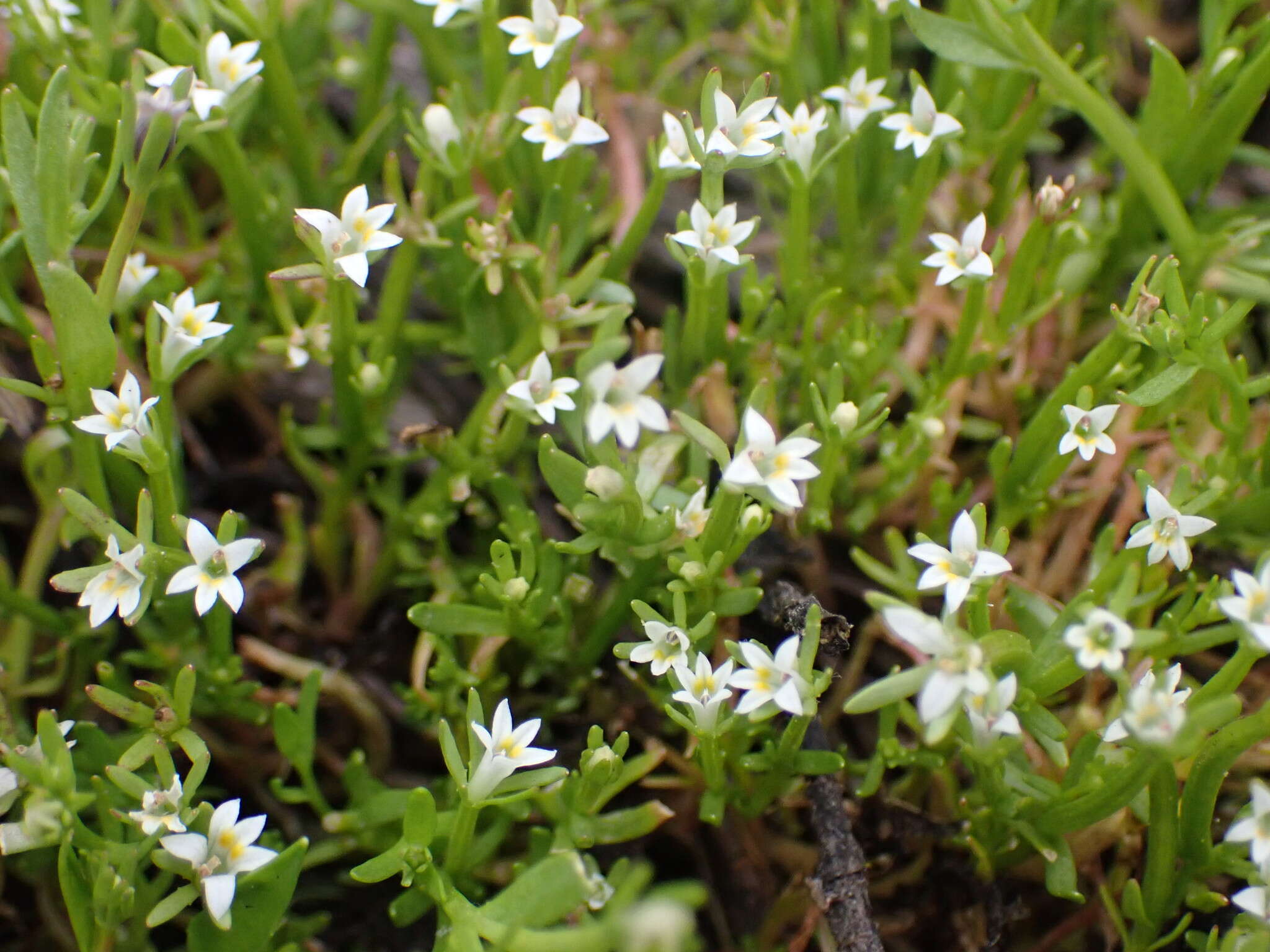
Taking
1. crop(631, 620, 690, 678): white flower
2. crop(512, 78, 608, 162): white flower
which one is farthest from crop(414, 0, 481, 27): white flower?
crop(631, 620, 690, 678): white flower

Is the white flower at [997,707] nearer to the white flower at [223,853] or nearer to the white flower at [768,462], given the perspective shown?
the white flower at [768,462]

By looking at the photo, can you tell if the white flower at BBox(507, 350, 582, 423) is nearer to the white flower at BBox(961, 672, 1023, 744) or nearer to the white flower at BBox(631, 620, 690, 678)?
the white flower at BBox(631, 620, 690, 678)

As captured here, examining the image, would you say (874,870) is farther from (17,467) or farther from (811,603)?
(17,467)

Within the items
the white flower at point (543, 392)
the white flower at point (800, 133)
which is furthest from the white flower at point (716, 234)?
the white flower at point (543, 392)

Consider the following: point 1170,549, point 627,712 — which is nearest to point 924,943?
point 627,712

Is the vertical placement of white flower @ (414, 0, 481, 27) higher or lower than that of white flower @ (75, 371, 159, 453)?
higher

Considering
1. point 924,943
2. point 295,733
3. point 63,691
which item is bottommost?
point 924,943

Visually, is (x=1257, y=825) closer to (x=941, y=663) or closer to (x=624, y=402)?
(x=941, y=663)
